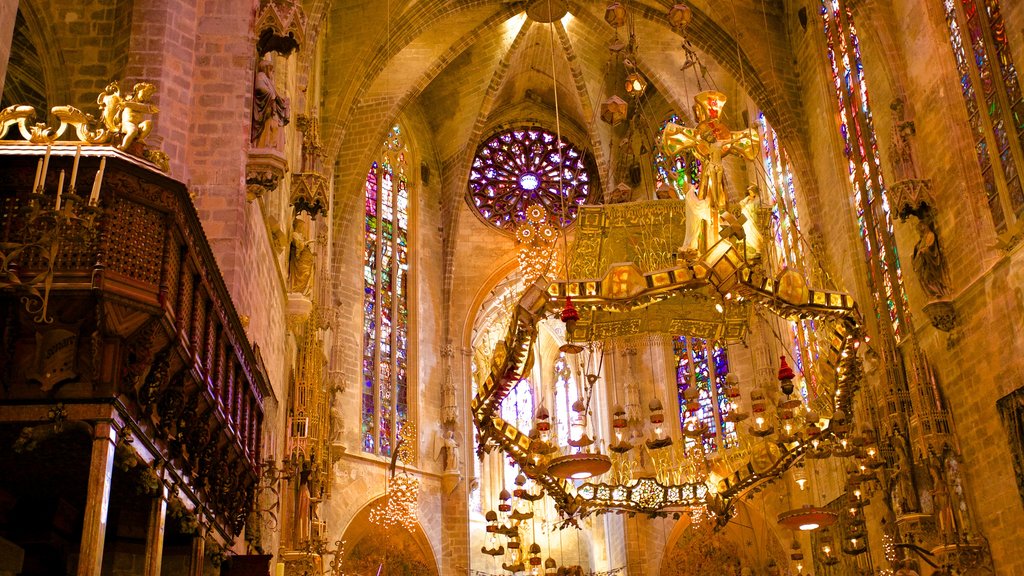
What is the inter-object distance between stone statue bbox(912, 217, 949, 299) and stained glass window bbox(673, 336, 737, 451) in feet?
26.2

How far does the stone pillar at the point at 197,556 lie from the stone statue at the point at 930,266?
1028cm

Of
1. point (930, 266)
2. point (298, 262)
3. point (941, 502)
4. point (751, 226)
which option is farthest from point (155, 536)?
point (930, 266)

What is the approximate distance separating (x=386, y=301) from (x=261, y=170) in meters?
12.6

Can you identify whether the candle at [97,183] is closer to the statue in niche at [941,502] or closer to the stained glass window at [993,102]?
the stained glass window at [993,102]

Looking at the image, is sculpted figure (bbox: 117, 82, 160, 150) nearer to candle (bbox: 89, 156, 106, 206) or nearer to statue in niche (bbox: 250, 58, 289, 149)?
candle (bbox: 89, 156, 106, 206)

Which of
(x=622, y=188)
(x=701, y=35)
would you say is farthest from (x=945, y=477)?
(x=701, y=35)

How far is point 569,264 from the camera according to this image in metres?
12.0

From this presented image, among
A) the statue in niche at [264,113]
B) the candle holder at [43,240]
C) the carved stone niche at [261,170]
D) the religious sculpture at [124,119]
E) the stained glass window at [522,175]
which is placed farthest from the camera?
the stained glass window at [522,175]

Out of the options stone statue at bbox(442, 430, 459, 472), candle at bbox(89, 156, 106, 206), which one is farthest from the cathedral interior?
stone statue at bbox(442, 430, 459, 472)

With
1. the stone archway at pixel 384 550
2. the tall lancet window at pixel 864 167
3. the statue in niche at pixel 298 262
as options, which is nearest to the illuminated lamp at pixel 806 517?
the tall lancet window at pixel 864 167

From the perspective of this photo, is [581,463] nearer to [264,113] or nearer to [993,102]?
[264,113]

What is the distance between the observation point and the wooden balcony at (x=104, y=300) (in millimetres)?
6332

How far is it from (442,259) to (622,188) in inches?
520

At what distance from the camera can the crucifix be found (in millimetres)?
10680
